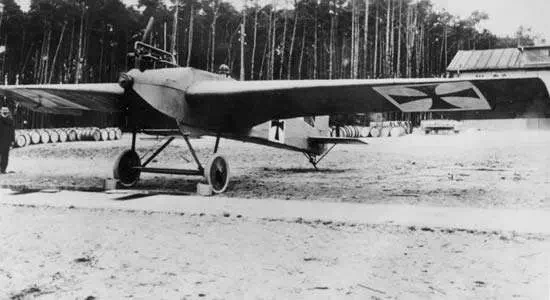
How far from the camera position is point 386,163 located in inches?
656

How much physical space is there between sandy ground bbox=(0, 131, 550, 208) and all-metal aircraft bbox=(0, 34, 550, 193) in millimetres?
1210

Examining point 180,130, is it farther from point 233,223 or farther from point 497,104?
point 497,104

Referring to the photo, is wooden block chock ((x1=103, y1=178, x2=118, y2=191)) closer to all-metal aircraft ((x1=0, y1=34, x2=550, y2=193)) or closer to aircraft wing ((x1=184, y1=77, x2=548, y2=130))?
all-metal aircraft ((x1=0, y1=34, x2=550, y2=193))

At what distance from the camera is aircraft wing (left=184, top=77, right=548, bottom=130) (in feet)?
22.6

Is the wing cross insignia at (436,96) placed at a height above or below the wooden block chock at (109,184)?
above

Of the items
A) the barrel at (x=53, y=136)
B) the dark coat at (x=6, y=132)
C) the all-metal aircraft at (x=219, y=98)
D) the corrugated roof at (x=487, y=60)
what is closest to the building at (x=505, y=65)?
the corrugated roof at (x=487, y=60)

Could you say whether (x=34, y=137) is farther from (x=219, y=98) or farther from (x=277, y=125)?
(x=219, y=98)

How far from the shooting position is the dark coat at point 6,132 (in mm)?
13430

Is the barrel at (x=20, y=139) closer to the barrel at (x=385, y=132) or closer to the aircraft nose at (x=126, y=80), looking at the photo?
the aircraft nose at (x=126, y=80)

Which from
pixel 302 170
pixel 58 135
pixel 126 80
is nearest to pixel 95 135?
pixel 58 135

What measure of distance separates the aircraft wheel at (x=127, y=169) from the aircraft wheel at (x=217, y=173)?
1.72m

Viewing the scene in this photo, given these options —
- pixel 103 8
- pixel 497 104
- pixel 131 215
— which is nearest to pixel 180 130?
pixel 131 215

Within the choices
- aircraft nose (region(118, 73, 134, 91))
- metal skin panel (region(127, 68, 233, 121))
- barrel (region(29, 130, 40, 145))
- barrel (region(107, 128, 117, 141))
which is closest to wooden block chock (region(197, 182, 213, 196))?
metal skin panel (region(127, 68, 233, 121))

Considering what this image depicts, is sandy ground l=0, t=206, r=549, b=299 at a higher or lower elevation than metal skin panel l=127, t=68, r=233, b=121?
lower
